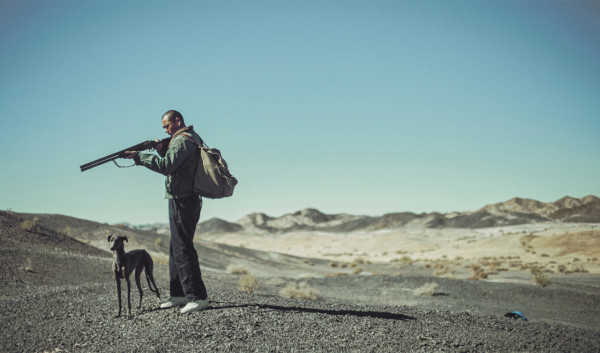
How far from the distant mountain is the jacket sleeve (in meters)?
78.1

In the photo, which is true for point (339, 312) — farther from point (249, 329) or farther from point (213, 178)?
point (213, 178)

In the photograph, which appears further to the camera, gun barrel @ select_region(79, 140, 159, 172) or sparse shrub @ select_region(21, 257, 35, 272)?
sparse shrub @ select_region(21, 257, 35, 272)

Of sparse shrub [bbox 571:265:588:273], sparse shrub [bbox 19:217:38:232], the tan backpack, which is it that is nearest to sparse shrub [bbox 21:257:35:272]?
sparse shrub [bbox 19:217:38:232]

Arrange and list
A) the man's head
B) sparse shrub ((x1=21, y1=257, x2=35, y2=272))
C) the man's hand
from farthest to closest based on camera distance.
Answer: sparse shrub ((x1=21, y1=257, x2=35, y2=272)) → the man's head → the man's hand

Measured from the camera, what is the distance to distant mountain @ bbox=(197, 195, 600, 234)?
275 ft

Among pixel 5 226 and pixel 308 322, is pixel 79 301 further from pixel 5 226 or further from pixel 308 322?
pixel 5 226

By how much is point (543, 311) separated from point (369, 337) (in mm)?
10895

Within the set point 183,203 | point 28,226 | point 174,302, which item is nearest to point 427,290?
point 174,302

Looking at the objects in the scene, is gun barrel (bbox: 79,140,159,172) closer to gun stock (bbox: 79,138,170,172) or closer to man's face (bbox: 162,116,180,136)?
gun stock (bbox: 79,138,170,172)

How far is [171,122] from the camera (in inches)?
245

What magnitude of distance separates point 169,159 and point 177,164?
0.12 m

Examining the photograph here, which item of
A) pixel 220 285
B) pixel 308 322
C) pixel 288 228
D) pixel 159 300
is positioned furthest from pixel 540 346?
pixel 288 228

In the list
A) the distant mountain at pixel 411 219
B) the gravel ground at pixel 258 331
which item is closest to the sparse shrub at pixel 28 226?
the gravel ground at pixel 258 331

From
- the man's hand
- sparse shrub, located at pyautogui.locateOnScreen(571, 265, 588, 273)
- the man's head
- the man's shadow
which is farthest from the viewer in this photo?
sparse shrub, located at pyautogui.locateOnScreen(571, 265, 588, 273)
